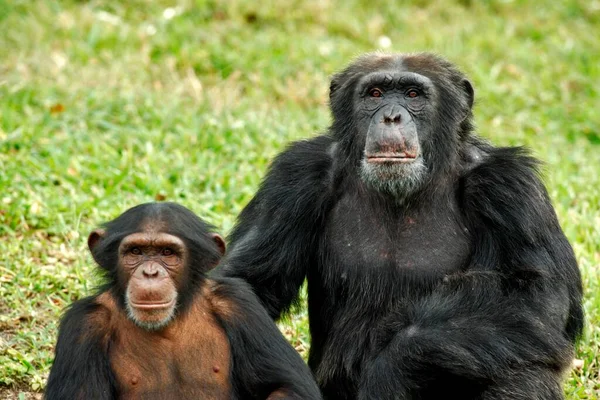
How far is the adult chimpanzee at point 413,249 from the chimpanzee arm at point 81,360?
1257 millimetres

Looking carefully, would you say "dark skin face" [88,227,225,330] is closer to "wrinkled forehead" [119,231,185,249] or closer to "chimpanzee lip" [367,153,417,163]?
"wrinkled forehead" [119,231,185,249]

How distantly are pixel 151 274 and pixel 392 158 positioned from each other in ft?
5.52

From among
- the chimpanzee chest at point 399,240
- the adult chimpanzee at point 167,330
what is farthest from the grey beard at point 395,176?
the adult chimpanzee at point 167,330

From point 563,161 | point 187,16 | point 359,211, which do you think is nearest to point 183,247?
point 359,211

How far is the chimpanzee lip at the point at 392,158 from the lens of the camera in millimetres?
6742

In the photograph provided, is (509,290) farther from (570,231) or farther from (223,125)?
(223,125)

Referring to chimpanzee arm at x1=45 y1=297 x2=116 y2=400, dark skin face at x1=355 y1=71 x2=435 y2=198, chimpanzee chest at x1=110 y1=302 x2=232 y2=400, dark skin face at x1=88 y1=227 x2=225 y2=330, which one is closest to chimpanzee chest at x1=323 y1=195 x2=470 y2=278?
dark skin face at x1=355 y1=71 x2=435 y2=198

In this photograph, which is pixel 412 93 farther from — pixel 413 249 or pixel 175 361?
pixel 175 361

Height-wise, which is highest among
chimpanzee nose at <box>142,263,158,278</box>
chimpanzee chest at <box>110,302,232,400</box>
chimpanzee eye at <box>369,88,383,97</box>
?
chimpanzee eye at <box>369,88,383,97</box>

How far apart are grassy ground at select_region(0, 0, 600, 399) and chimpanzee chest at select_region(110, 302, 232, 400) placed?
1.43 meters

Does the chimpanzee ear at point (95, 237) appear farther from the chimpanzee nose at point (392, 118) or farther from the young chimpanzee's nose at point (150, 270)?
the chimpanzee nose at point (392, 118)

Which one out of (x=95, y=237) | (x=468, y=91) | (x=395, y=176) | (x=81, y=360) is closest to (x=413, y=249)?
(x=395, y=176)

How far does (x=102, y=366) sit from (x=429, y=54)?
9.79 ft

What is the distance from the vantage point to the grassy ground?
344 inches
